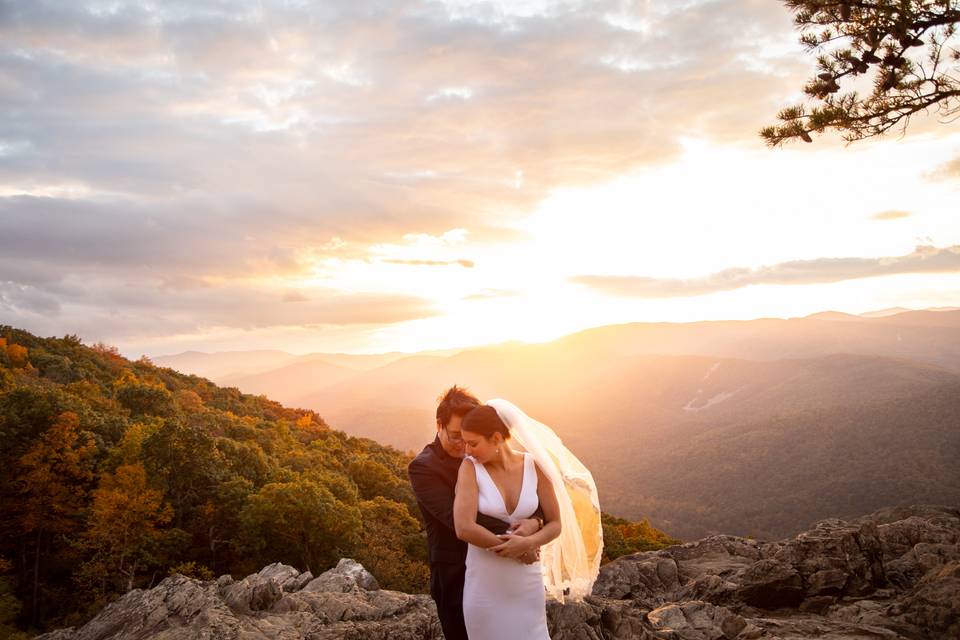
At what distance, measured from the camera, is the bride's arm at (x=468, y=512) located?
4246 millimetres

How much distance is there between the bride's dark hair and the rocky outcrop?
5520 millimetres

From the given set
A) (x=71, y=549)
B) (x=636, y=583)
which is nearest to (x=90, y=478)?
(x=71, y=549)

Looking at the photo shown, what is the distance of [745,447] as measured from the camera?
174m

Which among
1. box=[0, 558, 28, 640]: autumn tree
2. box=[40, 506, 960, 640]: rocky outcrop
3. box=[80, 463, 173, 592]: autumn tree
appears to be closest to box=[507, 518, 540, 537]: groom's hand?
box=[40, 506, 960, 640]: rocky outcrop

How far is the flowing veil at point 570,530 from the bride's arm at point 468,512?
3.23 ft

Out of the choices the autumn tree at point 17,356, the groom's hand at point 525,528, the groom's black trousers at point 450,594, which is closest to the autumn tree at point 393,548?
the groom's black trousers at point 450,594

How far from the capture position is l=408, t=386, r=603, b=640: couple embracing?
14.1 feet

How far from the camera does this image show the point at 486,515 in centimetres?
440

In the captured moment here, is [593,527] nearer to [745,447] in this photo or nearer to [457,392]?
[457,392]

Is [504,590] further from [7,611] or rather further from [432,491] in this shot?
[7,611]

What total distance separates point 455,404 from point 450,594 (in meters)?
1.92

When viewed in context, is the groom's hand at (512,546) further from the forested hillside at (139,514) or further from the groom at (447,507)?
the forested hillside at (139,514)

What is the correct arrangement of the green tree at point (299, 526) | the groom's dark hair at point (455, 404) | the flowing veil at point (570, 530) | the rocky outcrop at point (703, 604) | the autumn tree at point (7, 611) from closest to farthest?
the groom's dark hair at point (455, 404)
the flowing veil at point (570, 530)
the rocky outcrop at point (703, 604)
the autumn tree at point (7, 611)
the green tree at point (299, 526)

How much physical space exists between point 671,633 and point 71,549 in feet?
91.8
